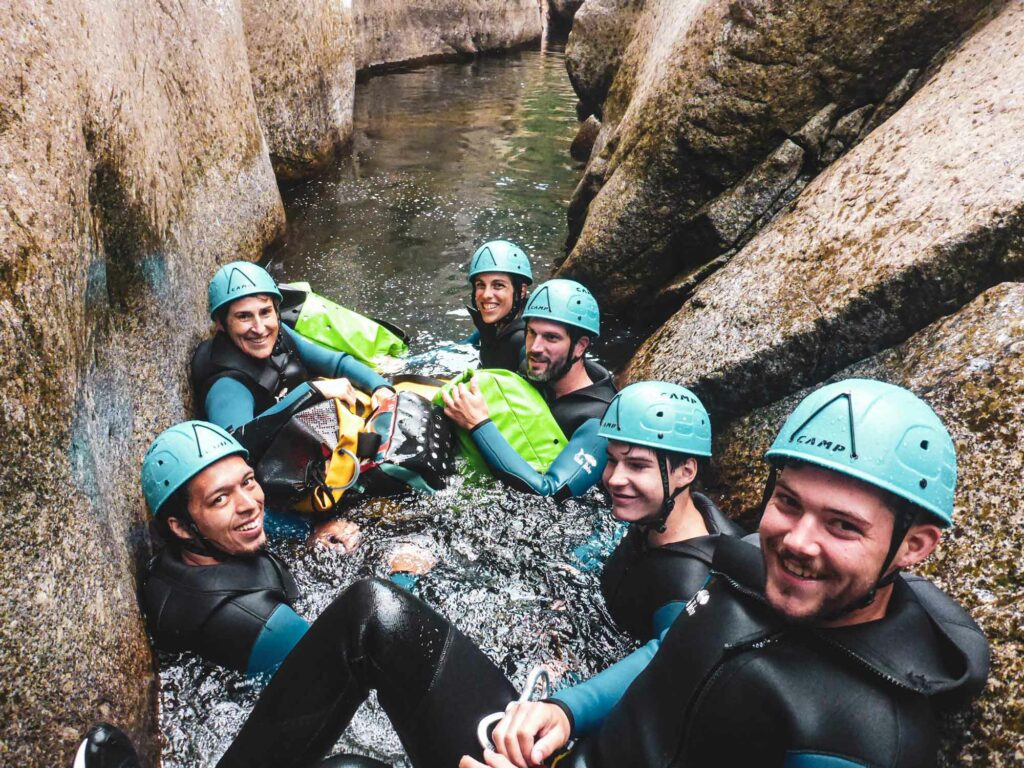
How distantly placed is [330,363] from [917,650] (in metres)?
5.58

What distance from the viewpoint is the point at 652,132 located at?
8000mm

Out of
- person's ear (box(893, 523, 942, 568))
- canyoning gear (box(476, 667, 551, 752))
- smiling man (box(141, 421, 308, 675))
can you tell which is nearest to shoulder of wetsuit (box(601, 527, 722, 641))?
canyoning gear (box(476, 667, 551, 752))

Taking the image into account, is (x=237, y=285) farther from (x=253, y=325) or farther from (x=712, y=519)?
(x=712, y=519)

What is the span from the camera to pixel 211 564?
13.1ft

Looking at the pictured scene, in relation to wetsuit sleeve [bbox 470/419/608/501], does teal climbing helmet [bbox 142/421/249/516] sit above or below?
above

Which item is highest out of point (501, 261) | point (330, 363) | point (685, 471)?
point (501, 261)

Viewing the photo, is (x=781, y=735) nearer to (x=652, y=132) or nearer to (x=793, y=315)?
(x=793, y=315)

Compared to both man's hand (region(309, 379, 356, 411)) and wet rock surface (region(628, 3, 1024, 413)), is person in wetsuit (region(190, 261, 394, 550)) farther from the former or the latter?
wet rock surface (region(628, 3, 1024, 413))

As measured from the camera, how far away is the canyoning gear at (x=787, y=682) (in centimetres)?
218

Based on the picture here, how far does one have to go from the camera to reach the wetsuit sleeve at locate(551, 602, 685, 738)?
3166 mm

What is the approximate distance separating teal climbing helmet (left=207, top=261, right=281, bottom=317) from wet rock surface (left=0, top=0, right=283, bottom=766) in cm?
37

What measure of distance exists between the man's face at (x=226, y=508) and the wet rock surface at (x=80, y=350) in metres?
0.46

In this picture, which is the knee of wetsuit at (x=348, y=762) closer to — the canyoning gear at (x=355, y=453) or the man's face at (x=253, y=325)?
the canyoning gear at (x=355, y=453)

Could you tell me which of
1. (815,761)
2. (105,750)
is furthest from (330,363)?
(815,761)
